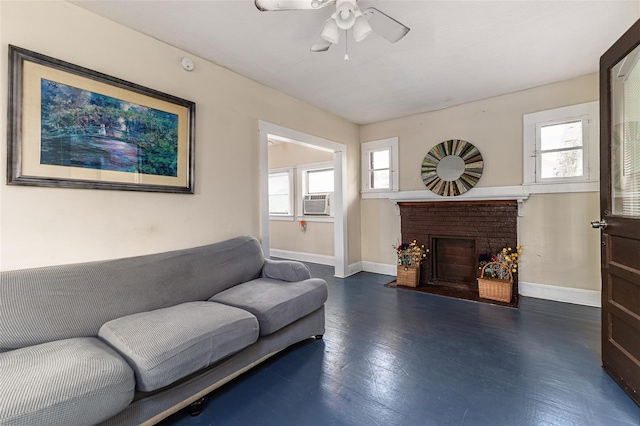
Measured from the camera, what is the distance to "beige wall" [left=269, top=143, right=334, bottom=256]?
5.64m

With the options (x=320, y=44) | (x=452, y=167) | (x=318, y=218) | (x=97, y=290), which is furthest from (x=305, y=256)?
(x=320, y=44)

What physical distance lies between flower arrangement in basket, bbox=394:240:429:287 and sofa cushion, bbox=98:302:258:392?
2803mm

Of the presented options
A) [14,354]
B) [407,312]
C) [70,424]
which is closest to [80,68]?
[14,354]

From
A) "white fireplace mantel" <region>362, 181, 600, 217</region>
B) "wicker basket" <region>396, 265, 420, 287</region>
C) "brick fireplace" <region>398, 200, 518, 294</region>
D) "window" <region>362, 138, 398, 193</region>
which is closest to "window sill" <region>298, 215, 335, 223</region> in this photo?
"window" <region>362, 138, 398, 193</region>

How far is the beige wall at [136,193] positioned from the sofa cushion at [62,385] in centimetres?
79

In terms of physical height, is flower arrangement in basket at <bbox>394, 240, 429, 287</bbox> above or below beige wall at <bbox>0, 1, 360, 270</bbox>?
below

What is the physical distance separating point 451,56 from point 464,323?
2554mm

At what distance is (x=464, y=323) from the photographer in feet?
9.14

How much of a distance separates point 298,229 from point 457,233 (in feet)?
10.4

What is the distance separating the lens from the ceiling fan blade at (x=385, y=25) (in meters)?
1.79

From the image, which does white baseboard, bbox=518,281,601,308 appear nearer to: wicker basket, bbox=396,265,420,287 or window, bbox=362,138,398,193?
wicker basket, bbox=396,265,420,287

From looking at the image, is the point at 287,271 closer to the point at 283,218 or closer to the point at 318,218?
the point at 318,218

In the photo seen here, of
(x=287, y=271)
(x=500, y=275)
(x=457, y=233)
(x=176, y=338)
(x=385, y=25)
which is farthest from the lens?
(x=457, y=233)

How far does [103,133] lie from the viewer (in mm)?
2053
